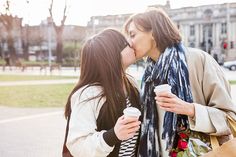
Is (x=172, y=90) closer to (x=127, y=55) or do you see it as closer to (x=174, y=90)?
(x=174, y=90)

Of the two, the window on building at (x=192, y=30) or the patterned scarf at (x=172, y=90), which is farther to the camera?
the window on building at (x=192, y=30)

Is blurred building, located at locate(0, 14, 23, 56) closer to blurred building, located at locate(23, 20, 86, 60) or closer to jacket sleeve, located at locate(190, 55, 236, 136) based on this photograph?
blurred building, located at locate(23, 20, 86, 60)

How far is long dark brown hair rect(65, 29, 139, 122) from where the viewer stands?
197 cm

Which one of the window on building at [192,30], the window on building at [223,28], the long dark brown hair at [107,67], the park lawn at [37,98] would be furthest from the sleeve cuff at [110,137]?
the window on building at [192,30]

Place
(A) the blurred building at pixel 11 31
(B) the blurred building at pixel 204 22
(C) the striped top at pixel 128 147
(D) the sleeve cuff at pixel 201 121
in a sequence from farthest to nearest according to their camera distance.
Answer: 1. (B) the blurred building at pixel 204 22
2. (A) the blurred building at pixel 11 31
3. (C) the striped top at pixel 128 147
4. (D) the sleeve cuff at pixel 201 121

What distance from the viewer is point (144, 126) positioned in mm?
2113

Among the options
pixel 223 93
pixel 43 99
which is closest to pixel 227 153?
pixel 223 93

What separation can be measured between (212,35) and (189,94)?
210 ft

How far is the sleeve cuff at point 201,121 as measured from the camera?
1.94 meters

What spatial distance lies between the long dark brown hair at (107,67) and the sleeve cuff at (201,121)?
0.36 meters

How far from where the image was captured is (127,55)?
2039mm

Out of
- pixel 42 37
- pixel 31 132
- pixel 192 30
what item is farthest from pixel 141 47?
pixel 192 30

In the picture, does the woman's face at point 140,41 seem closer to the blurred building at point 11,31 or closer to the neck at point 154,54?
the neck at point 154,54

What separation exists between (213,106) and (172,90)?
218 mm
